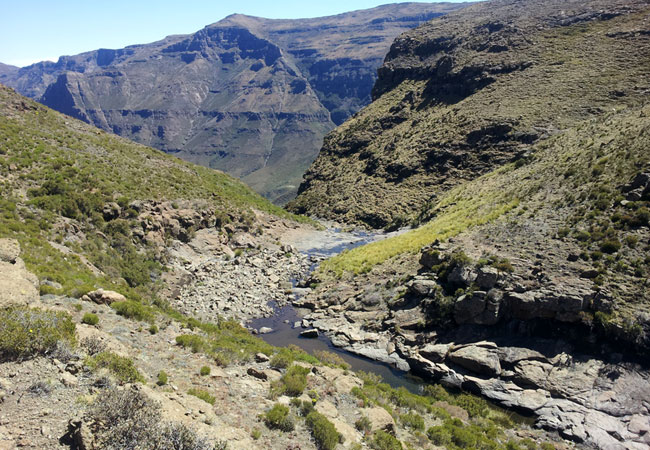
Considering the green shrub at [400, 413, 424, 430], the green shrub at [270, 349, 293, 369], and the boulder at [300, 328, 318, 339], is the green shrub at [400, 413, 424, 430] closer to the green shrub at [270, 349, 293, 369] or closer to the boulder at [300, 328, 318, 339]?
the green shrub at [270, 349, 293, 369]

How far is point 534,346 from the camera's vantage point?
747 inches

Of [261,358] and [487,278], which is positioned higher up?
[261,358]

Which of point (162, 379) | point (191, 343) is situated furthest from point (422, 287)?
point (162, 379)

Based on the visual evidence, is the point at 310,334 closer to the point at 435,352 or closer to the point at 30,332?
the point at 435,352

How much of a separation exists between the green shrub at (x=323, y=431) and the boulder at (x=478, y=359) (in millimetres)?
10753

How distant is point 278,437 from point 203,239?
29352 mm

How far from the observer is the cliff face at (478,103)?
57.5 m

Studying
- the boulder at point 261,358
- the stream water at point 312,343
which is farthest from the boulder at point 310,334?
the boulder at point 261,358

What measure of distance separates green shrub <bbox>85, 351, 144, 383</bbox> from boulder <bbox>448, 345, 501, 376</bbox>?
601 inches

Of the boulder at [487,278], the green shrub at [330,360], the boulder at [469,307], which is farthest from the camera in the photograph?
the boulder at [487,278]

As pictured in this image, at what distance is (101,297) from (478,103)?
71063mm

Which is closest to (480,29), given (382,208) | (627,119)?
(382,208)

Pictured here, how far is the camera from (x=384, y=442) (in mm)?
10992

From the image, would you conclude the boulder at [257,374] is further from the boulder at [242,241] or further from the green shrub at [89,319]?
the boulder at [242,241]
